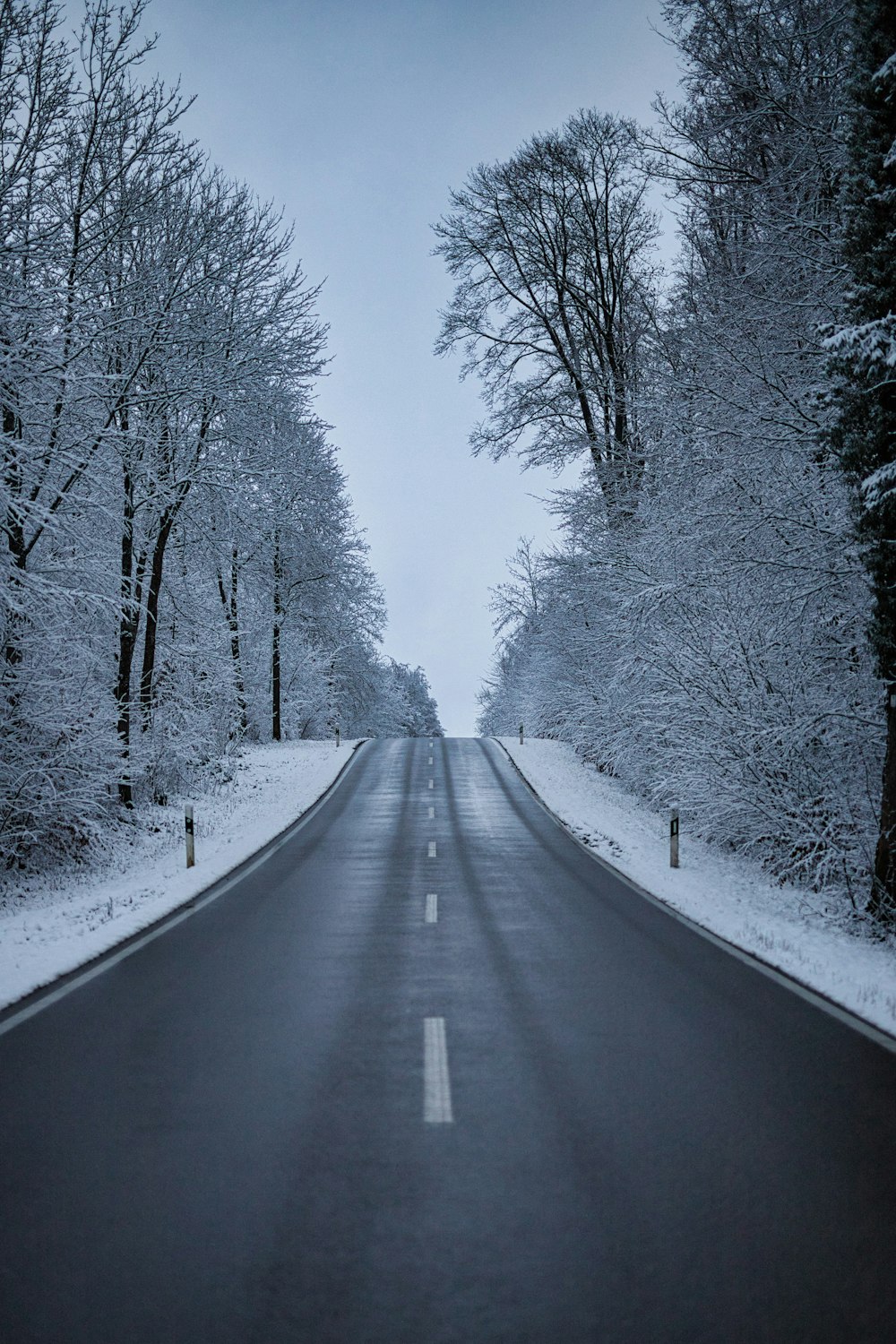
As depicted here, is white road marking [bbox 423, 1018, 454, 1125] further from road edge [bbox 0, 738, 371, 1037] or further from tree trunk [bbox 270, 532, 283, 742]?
tree trunk [bbox 270, 532, 283, 742]

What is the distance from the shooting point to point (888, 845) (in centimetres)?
1047

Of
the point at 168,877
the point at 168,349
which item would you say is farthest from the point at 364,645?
the point at 168,877

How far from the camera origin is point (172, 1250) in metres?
3.94

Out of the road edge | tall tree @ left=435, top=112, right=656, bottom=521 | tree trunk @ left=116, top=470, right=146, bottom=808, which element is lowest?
the road edge

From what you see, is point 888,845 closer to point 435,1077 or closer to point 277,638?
point 435,1077

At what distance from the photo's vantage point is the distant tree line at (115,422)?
1346cm

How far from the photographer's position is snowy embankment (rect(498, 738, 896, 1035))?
8336mm

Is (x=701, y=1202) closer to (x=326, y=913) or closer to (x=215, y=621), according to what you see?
(x=326, y=913)

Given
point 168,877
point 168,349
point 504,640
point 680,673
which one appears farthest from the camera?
point 504,640

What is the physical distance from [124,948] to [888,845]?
8297 mm

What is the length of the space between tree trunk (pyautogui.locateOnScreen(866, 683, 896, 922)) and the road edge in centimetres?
800

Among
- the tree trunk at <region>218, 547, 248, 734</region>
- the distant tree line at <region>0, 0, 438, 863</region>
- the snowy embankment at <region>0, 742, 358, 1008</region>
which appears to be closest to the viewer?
the snowy embankment at <region>0, 742, 358, 1008</region>

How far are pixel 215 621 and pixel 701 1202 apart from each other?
1032 inches

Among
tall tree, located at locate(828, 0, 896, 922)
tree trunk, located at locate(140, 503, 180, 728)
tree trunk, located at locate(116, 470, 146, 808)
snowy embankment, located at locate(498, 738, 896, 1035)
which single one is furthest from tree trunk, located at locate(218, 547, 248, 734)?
tall tree, located at locate(828, 0, 896, 922)
